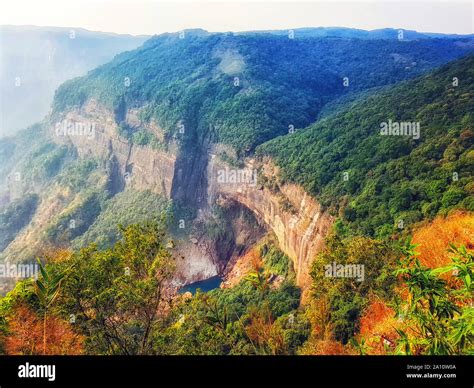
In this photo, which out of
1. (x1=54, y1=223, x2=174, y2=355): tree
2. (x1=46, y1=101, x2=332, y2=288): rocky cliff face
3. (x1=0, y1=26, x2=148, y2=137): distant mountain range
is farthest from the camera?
(x1=0, y1=26, x2=148, y2=137): distant mountain range

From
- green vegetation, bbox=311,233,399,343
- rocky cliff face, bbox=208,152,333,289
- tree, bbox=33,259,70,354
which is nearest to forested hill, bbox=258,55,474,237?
rocky cliff face, bbox=208,152,333,289

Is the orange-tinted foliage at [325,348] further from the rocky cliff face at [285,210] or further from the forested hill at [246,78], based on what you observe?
the forested hill at [246,78]

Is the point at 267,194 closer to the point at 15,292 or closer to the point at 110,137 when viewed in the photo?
the point at 15,292

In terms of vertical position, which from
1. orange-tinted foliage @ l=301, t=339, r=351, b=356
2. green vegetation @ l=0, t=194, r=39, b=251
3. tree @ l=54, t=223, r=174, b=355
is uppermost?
tree @ l=54, t=223, r=174, b=355

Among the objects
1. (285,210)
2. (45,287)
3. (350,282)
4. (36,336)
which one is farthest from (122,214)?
(45,287)

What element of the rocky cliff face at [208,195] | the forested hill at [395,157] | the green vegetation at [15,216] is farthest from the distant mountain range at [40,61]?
the forested hill at [395,157]

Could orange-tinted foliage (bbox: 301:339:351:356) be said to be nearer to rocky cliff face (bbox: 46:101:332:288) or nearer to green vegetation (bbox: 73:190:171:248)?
rocky cliff face (bbox: 46:101:332:288)

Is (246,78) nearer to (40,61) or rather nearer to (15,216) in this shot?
(15,216)
